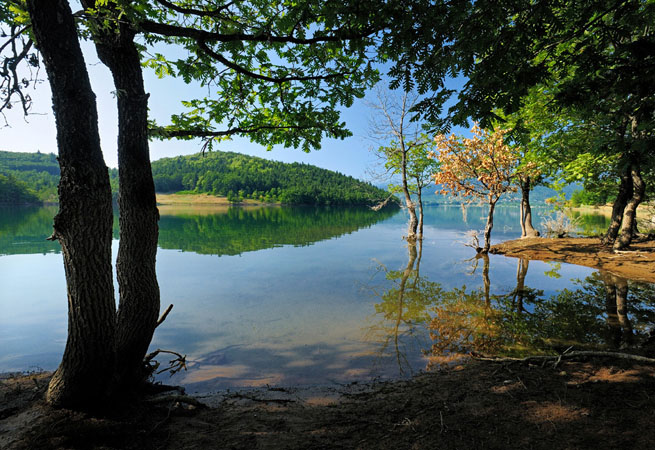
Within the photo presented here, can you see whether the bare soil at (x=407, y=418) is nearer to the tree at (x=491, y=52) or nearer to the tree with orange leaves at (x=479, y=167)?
the tree at (x=491, y=52)

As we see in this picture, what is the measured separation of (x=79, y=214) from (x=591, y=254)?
1992 centimetres

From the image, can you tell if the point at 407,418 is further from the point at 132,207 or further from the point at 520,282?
the point at 520,282

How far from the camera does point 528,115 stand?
1384 centimetres

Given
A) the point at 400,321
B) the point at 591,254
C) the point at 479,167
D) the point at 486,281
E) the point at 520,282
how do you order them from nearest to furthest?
the point at 400,321 → the point at 520,282 → the point at 486,281 → the point at 591,254 → the point at 479,167

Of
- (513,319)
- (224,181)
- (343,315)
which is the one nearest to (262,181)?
(224,181)

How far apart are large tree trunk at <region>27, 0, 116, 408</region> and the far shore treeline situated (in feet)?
324

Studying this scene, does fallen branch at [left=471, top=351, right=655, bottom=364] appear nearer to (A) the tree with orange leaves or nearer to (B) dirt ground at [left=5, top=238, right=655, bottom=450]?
(B) dirt ground at [left=5, top=238, right=655, bottom=450]

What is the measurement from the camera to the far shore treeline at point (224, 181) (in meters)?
→ 102

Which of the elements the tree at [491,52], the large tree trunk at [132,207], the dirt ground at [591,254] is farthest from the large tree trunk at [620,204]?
the large tree trunk at [132,207]

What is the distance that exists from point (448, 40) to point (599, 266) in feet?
49.9

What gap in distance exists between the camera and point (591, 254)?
562 inches

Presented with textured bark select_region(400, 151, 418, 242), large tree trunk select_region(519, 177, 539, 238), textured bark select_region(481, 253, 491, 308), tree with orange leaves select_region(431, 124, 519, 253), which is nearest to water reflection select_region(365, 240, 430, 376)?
textured bark select_region(481, 253, 491, 308)

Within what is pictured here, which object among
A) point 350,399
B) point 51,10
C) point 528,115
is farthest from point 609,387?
point 528,115

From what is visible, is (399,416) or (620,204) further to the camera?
(620,204)
